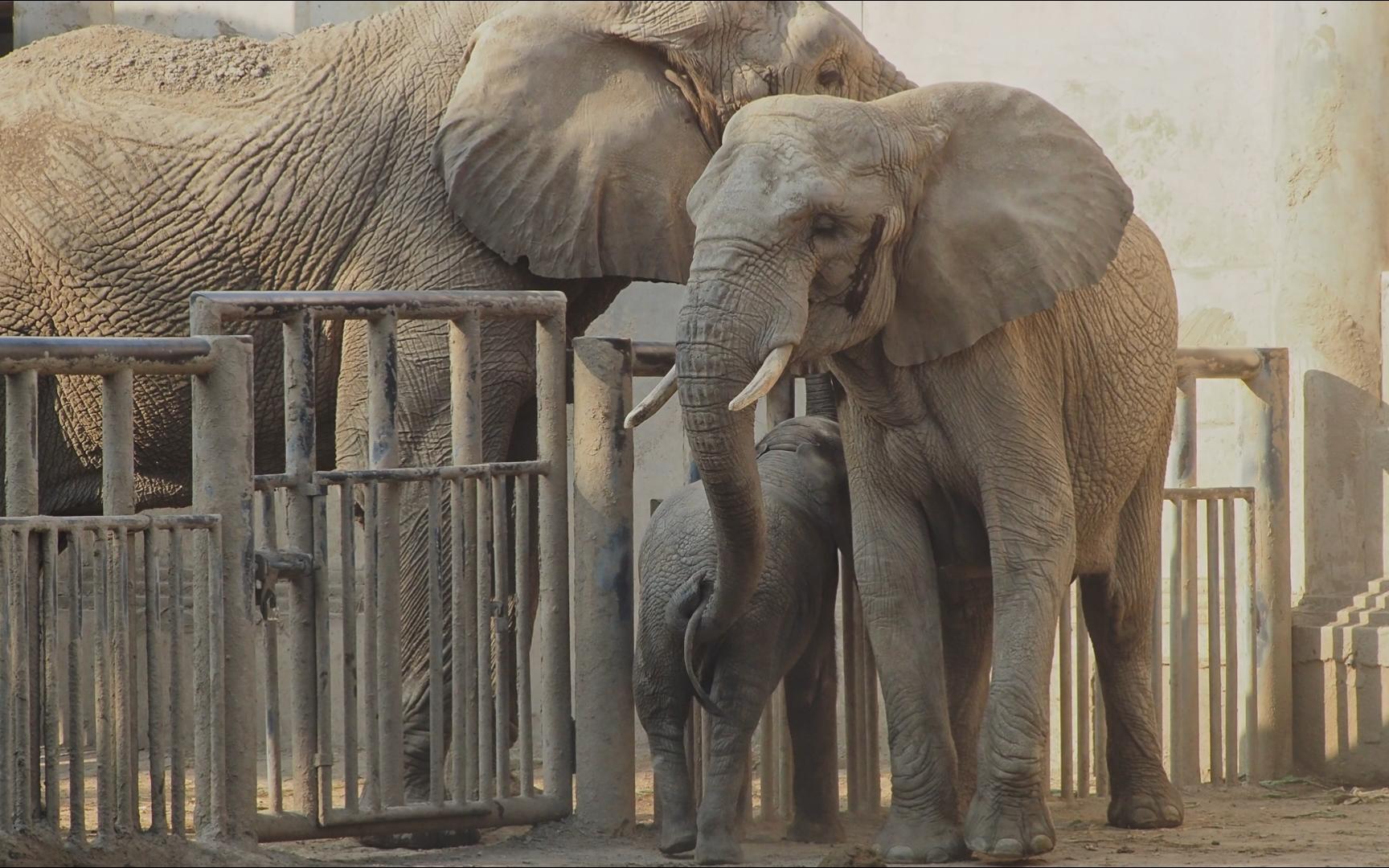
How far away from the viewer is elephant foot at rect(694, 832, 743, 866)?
17.1 ft

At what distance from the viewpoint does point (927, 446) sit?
530cm

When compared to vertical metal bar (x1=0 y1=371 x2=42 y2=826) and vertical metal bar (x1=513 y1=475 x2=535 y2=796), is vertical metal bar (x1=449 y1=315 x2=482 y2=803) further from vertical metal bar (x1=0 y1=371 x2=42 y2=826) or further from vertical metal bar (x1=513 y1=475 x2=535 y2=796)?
vertical metal bar (x1=0 y1=371 x2=42 y2=826)

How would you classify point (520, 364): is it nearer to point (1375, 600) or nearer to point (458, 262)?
point (458, 262)

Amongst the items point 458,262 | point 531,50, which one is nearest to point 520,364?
point 458,262

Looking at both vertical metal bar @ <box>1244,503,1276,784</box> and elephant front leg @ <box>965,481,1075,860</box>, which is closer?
elephant front leg @ <box>965,481,1075,860</box>

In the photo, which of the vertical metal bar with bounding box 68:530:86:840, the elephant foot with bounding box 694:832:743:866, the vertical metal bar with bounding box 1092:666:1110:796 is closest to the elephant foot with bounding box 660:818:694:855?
the elephant foot with bounding box 694:832:743:866

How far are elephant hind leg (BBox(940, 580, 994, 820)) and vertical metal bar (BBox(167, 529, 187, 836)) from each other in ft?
6.17

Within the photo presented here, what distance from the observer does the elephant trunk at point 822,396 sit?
20.2ft

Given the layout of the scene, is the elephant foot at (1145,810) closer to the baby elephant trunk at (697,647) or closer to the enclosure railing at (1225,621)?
the enclosure railing at (1225,621)

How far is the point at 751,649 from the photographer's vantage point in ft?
17.7

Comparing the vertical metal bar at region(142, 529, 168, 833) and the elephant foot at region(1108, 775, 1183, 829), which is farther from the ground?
the vertical metal bar at region(142, 529, 168, 833)

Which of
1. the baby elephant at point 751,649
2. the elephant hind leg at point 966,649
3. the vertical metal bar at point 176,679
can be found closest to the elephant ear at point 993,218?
the baby elephant at point 751,649

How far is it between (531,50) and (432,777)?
8.00 ft

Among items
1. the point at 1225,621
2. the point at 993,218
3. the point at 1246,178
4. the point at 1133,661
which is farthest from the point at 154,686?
the point at 1246,178
